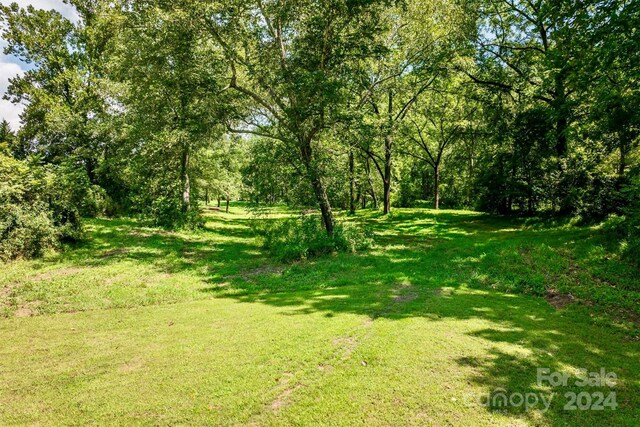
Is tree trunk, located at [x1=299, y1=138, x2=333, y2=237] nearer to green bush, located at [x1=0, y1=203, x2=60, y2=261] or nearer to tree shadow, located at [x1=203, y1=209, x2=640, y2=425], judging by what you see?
tree shadow, located at [x1=203, y1=209, x2=640, y2=425]

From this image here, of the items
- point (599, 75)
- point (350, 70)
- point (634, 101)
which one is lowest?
point (634, 101)

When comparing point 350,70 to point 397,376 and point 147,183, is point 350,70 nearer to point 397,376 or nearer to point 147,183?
point 397,376

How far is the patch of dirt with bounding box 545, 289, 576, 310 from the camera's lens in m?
8.08

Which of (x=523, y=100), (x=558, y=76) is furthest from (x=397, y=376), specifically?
(x=523, y=100)

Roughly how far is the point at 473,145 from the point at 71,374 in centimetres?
3324

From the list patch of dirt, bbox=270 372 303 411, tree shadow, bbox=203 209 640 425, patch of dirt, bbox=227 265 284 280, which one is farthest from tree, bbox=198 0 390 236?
patch of dirt, bbox=270 372 303 411

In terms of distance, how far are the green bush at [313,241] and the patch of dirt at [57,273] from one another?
23.1 ft

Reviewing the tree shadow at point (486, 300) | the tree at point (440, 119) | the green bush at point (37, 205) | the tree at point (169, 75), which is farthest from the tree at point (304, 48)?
the tree at point (440, 119)

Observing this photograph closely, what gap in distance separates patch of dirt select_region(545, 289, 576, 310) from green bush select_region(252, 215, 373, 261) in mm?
7265

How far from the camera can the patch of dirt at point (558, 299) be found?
318 inches

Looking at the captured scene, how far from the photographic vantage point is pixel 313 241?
14.3 metres

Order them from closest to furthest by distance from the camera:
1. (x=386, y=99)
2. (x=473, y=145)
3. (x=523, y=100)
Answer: (x=523, y=100)
(x=386, y=99)
(x=473, y=145)

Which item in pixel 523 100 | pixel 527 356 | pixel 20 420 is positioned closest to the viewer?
pixel 20 420

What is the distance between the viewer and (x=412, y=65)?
20406mm
